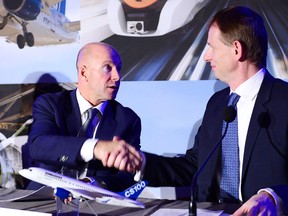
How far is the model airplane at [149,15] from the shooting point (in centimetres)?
246

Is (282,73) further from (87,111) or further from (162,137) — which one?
(87,111)

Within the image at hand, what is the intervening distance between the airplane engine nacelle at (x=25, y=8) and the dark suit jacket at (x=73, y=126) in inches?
32.9

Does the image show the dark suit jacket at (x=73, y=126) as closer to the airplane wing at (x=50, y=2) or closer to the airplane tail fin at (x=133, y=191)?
the airplane tail fin at (x=133, y=191)

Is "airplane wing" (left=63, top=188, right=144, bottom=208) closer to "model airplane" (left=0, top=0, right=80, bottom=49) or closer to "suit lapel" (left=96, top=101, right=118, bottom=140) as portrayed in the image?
"suit lapel" (left=96, top=101, right=118, bottom=140)

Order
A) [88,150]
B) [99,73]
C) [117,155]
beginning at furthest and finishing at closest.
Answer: [99,73] < [88,150] < [117,155]

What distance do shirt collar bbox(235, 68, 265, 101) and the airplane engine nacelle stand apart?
173 cm

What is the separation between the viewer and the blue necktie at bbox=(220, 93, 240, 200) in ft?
5.50

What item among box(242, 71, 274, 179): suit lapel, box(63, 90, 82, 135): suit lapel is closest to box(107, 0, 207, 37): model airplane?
box(63, 90, 82, 135): suit lapel

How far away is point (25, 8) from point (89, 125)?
1.15 metres

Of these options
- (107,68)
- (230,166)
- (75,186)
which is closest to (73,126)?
(107,68)

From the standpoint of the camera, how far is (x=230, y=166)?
170cm

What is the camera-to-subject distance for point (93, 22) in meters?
2.69

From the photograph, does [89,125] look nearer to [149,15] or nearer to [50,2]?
[149,15]

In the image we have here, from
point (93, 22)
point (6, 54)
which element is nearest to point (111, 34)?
point (93, 22)
